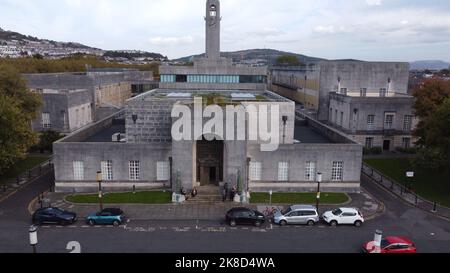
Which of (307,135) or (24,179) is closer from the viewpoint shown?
(24,179)

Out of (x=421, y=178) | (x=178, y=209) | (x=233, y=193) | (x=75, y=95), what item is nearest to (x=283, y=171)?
(x=233, y=193)

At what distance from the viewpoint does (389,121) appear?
190ft

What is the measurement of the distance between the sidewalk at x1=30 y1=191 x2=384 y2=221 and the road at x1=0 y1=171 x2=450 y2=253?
47.9 inches

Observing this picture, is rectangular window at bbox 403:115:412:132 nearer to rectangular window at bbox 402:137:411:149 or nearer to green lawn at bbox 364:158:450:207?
rectangular window at bbox 402:137:411:149

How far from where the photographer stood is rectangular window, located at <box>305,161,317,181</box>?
127 ft

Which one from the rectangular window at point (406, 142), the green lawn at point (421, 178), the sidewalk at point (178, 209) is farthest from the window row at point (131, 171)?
the rectangular window at point (406, 142)

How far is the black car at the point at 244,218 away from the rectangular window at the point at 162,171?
33.6ft

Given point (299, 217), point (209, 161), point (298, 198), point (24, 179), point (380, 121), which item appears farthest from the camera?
point (380, 121)

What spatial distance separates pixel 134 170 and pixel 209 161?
7579mm

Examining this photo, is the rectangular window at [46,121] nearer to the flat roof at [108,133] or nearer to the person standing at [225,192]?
the flat roof at [108,133]

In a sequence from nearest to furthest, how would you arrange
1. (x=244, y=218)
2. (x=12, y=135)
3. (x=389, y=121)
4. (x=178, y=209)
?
(x=244, y=218) → (x=178, y=209) → (x=12, y=135) → (x=389, y=121)

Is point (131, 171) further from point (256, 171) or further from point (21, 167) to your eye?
point (21, 167)

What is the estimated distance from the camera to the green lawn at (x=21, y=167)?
43.6 meters
